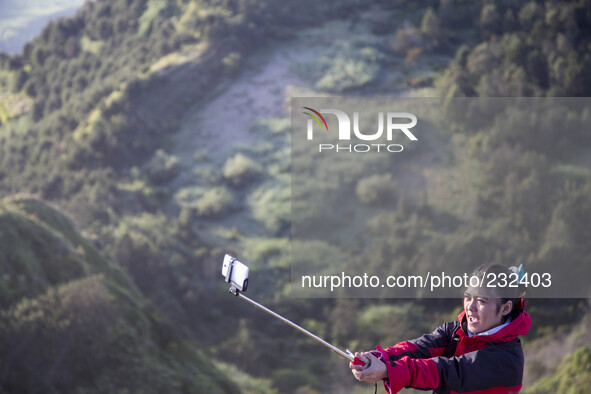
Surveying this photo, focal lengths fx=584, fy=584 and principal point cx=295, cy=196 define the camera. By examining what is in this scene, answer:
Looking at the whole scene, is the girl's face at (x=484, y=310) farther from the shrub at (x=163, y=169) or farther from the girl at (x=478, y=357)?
the shrub at (x=163, y=169)

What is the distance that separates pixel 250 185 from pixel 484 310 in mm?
18482

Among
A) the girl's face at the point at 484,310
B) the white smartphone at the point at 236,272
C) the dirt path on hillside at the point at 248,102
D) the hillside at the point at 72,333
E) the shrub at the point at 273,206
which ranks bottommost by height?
the hillside at the point at 72,333

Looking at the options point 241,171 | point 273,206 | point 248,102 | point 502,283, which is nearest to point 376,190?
point 273,206

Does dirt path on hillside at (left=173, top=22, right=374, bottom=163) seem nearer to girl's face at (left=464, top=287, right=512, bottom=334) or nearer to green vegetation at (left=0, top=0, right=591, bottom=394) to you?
green vegetation at (left=0, top=0, right=591, bottom=394)

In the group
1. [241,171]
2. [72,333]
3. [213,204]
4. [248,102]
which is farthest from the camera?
[248,102]

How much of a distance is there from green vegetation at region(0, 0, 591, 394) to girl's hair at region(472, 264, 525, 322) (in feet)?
18.4

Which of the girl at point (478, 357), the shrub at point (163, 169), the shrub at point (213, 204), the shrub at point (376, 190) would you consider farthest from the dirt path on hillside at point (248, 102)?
the girl at point (478, 357)

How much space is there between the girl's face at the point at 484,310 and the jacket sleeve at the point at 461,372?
12cm

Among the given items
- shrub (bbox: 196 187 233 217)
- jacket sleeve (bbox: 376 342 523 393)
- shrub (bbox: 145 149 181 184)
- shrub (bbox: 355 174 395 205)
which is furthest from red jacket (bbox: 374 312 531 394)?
shrub (bbox: 145 149 181 184)

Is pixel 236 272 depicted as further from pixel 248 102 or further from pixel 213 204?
pixel 248 102

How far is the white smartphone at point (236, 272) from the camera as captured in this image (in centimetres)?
268

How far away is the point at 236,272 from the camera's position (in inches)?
108

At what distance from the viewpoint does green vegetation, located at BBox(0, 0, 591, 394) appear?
8125 mm

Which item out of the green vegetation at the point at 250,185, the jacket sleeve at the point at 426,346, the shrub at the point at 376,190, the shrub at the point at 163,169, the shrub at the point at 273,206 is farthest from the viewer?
the shrub at the point at 163,169
